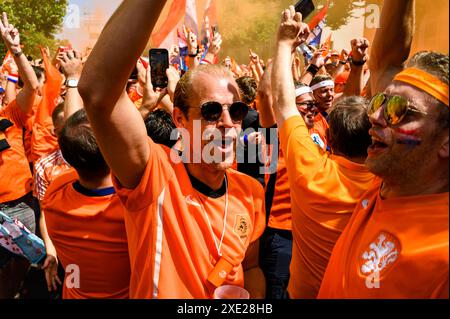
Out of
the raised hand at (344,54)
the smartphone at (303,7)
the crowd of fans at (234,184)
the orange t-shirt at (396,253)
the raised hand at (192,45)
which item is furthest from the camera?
the raised hand at (344,54)

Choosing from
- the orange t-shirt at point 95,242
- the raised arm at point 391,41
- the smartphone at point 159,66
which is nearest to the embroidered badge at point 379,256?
the raised arm at point 391,41

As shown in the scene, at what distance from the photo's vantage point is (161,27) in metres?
6.86

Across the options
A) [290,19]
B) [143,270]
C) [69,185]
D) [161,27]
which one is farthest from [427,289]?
[161,27]

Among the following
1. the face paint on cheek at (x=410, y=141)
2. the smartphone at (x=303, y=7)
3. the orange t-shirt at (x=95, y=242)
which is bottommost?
the orange t-shirt at (x=95, y=242)

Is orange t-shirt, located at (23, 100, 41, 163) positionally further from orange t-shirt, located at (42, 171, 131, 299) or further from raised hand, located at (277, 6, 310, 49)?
raised hand, located at (277, 6, 310, 49)

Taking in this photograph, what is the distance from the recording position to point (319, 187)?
6.86ft

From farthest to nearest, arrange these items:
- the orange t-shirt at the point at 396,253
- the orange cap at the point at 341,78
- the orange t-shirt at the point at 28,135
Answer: the orange cap at the point at 341,78, the orange t-shirt at the point at 28,135, the orange t-shirt at the point at 396,253

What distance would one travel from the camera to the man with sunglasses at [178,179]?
1.34m

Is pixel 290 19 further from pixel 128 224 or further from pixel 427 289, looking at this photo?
pixel 427 289

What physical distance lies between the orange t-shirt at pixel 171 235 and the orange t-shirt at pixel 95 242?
286mm

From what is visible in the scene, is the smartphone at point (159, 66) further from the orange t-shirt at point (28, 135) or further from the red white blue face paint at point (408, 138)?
the red white blue face paint at point (408, 138)

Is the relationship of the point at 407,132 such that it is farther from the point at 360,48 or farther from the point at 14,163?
the point at 14,163

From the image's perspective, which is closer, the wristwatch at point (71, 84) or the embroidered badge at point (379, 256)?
the embroidered badge at point (379, 256)
